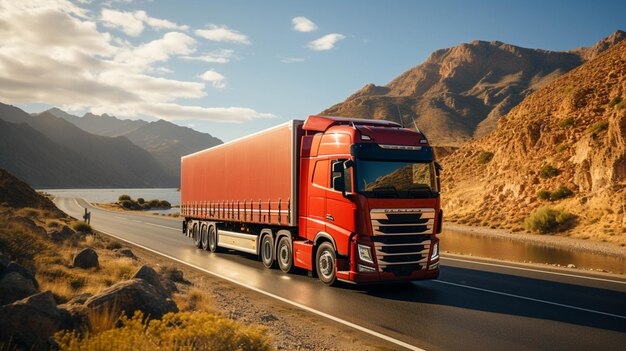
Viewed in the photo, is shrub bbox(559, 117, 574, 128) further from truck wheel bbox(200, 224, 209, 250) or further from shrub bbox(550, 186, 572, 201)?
truck wheel bbox(200, 224, 209, 250)

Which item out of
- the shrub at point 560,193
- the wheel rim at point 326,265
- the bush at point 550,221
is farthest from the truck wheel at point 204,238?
the shrub at point 560,193

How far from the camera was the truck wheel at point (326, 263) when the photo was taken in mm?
11586

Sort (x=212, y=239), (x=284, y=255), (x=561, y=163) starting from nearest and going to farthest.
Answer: (x=284, y=255)
(x=212, y=239)
(x=561, y=163)

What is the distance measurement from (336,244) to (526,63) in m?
199

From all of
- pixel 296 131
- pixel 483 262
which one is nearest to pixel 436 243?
pixel 296 131

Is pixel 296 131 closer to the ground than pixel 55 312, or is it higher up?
higher up

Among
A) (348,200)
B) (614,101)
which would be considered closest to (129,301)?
(348,200)

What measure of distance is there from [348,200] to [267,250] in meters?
5.28

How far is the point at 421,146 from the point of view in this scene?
11.8 m

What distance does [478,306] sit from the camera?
10031mm

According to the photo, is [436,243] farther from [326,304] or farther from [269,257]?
[269,257]

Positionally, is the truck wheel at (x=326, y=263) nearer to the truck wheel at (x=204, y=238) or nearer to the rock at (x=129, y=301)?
the rock at (x=129, y=301)

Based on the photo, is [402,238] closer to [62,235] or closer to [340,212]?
[340,212]

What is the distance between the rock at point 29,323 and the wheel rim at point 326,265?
6768 mm
